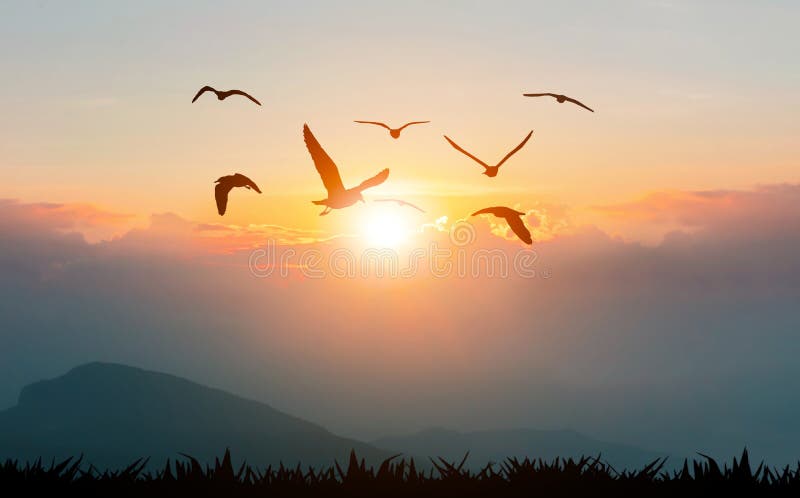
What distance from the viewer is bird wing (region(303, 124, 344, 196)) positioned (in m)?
18.8

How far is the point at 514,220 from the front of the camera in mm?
22109

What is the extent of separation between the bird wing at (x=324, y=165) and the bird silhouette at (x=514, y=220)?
13.0ft

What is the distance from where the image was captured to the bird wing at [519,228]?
71.1 feet

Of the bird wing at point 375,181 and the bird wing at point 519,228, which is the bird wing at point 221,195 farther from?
the bird wing at point 519,228

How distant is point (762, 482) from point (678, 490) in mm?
1662

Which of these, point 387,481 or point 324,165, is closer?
→ point 387,481

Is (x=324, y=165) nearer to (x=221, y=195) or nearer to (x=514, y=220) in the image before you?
(x=221, y=195)

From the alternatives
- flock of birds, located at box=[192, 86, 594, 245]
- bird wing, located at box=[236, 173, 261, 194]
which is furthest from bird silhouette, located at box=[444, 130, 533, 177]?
bird wing, located at box=[236, 173, 261, 194]

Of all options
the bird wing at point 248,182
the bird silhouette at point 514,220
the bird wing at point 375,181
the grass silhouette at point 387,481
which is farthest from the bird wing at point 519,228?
the grass silhouette at point 387,481

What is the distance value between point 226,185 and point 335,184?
2.29m

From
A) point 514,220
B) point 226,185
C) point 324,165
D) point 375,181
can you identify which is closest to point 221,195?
point 226,185

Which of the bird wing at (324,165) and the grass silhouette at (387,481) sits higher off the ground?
the bird wing at (324,165)

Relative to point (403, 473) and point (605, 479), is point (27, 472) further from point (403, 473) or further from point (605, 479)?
point (605, 479)

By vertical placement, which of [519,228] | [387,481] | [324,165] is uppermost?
[324,165]
